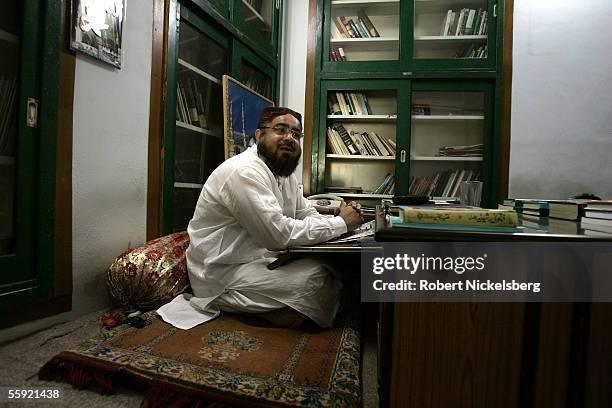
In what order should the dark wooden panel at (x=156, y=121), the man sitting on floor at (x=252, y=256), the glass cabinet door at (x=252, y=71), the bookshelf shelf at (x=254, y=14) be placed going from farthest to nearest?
the bookshelf shelf at (x=254, y=14), the glass cabinet door at (x=252, y=71), the dark wooden panel at (x=156, y=121), the man sitting on floor at (x=252, y=256)

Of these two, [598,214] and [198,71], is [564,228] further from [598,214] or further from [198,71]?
[198,71]

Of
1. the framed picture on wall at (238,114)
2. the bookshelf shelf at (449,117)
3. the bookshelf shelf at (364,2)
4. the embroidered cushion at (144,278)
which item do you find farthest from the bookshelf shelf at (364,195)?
the embroidered cushion at (144,278)

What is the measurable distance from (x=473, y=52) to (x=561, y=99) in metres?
0.83

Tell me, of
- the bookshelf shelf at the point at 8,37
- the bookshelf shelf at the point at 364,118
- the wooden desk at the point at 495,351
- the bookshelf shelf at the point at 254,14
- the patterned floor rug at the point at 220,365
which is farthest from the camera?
the bookshelf shelf at the point at 364,118

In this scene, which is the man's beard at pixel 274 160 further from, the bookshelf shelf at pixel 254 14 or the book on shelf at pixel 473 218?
the bookshelf shelf at pixel 254 14

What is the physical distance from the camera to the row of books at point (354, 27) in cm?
317

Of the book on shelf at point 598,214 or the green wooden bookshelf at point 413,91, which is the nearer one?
the book on shelf at point 598,214

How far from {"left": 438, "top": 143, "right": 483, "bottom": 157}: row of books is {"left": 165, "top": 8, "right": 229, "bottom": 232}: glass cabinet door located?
1.98 meters

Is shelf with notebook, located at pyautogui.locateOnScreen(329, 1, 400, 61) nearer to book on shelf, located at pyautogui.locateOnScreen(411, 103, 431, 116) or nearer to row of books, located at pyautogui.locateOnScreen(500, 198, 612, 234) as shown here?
book on shelf, located at pyautogui.locateOnScreen(411, 103, 431, 116)

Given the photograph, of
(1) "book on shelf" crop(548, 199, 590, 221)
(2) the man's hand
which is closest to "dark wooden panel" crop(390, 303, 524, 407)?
(1) "book on shelf" crop(548, 199, 590, 221)

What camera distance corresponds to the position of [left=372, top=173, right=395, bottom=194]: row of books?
3139 mm

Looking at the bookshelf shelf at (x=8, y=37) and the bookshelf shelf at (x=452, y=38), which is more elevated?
the bookshelf shelf at (x=452, y=38)

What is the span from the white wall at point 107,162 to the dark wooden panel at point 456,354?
1406mm

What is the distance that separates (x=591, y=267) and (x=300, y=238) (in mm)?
952
